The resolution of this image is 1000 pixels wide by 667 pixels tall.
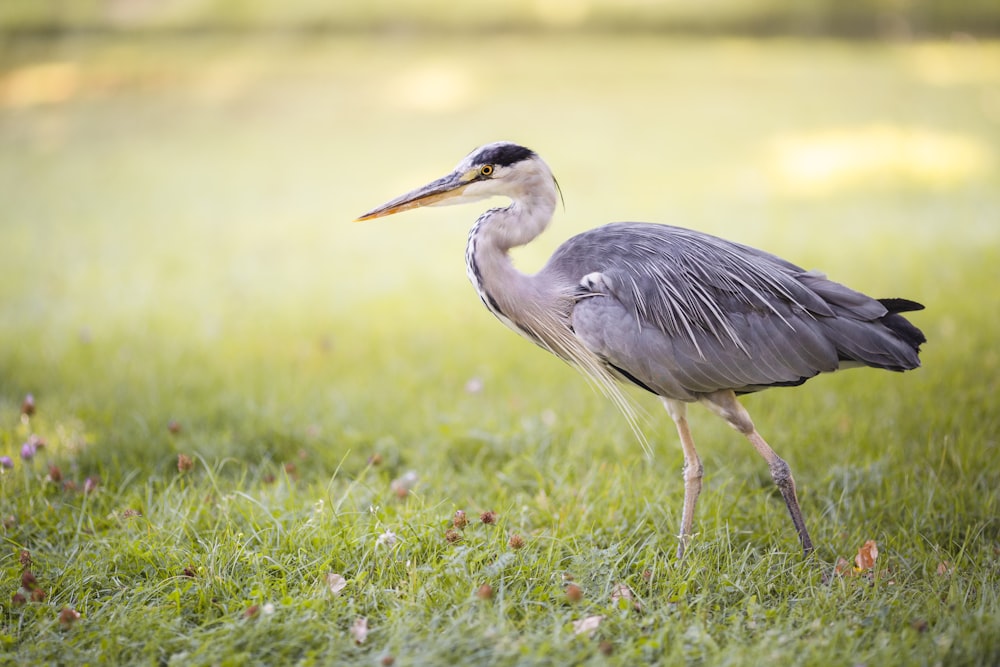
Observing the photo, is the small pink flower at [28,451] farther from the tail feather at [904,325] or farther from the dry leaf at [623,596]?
the tail feather at [904,325]

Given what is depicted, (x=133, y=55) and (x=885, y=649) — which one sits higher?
(x=133, y=55)

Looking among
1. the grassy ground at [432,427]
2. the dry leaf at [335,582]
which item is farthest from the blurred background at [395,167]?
the dry leaf at [335,582]

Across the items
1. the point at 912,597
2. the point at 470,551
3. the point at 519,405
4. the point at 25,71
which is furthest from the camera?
the point at 25,71

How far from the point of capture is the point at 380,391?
4.72m

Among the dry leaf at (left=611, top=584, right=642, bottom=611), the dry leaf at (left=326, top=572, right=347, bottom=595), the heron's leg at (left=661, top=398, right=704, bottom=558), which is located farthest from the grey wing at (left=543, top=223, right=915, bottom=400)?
the dry leaf at (left=326, top=572, right=347, bottom=595)

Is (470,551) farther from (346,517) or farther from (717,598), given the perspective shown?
(717,598)

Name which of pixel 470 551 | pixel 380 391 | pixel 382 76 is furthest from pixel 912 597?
pixel 382 76

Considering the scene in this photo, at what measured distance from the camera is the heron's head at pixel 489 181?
124 inches

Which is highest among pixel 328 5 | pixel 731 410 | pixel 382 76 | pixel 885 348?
pixel 328 5

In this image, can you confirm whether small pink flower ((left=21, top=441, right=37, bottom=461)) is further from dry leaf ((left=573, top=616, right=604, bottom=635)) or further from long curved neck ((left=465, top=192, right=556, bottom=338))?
dry leaf ((left=573, top=616, right=604, bottom=635))

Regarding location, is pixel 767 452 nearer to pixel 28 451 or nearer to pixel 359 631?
pixel 359 631

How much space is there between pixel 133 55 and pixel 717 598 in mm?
12507

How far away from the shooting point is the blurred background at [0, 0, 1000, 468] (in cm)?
515

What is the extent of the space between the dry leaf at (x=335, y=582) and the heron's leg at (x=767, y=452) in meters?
1.51
